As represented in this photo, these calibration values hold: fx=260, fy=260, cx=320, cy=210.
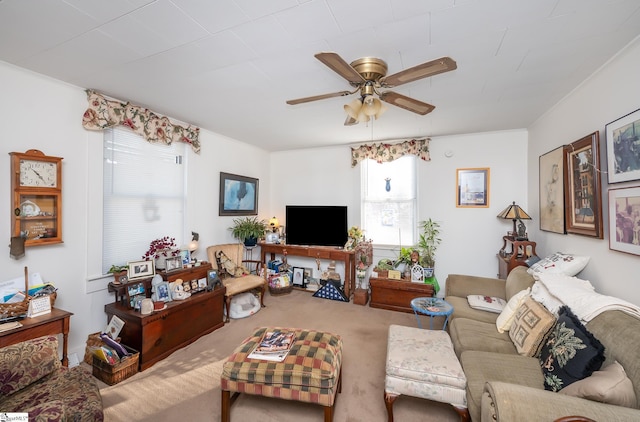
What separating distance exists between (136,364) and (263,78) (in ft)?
8.56

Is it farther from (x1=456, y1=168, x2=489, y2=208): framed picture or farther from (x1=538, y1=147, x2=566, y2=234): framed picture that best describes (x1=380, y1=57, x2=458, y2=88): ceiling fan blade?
(x1=456, y1=168, x2=489, y2=208): framed picture

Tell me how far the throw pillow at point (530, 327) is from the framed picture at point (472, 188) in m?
2.00

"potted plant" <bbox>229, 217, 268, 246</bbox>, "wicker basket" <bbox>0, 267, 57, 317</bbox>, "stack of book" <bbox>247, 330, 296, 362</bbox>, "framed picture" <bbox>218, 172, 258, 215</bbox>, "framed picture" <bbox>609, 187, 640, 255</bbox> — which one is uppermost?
"framed picture" <bbox>218, 172, 258, 215</bbox>

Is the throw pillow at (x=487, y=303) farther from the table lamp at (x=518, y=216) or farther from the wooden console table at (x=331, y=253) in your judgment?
the wooden console table at (x=331, y=253)

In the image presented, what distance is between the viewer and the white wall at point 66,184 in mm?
1977

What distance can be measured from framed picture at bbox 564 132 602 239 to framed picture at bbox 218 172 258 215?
13.2ft

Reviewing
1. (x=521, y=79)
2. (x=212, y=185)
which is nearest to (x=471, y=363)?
(x=521, y=79)

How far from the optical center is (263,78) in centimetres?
212

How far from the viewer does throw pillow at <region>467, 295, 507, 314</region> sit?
8.07 ft

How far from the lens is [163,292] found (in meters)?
2.56

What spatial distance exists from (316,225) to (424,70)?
312cm

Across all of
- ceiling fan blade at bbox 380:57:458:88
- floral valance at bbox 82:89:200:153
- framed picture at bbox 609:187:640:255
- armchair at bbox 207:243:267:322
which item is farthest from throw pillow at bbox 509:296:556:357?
floral valance at bbox 82:89:200:153

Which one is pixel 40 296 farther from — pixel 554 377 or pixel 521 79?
pixel 521 79

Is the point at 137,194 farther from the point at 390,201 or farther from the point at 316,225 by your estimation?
the point at 390,201
